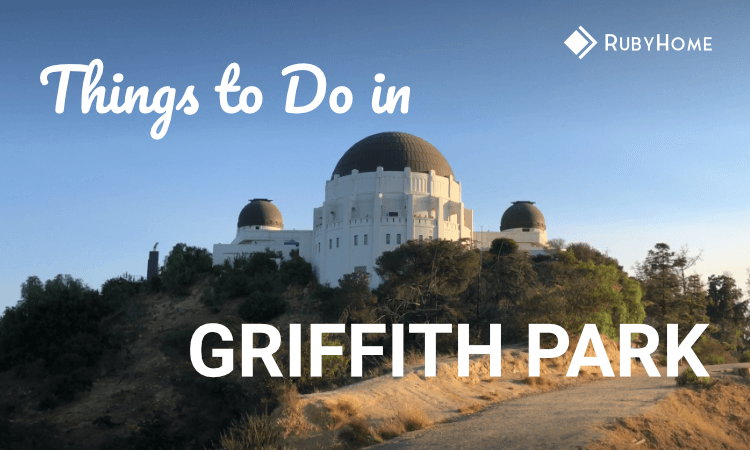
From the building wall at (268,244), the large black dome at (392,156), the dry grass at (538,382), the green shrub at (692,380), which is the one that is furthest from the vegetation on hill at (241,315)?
the large black dome at (392,156)

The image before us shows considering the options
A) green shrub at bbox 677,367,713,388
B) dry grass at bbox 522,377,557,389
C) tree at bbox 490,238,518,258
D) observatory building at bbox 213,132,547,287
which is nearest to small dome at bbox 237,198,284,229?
observatory building at bbox 213,132,547,287

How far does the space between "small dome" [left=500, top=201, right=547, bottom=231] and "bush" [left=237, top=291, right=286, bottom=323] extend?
28939mm

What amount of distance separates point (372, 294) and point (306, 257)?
19348mm

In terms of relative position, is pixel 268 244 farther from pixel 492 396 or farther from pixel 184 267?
pixel 492 396

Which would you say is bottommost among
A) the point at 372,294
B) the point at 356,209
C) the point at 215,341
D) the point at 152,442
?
the point at 152,442

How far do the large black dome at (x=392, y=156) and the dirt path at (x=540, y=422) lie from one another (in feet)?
134

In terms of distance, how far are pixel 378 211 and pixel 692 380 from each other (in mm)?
37060

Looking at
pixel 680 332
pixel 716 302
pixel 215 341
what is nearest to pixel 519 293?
pixel 680 332

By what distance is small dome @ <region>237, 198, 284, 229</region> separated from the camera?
73.6 metres

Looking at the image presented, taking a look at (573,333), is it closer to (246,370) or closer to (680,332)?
(680,332)

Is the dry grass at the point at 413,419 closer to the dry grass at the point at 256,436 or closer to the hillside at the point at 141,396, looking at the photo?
the dry grass at the point at 256,436

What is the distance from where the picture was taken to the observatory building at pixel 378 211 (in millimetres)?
55438

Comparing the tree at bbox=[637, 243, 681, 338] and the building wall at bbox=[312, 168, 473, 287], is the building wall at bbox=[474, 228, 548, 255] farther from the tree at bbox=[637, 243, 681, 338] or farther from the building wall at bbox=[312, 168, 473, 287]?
the tree at bbox=[637, 243, 681, 338]

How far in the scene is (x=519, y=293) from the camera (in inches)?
1625
